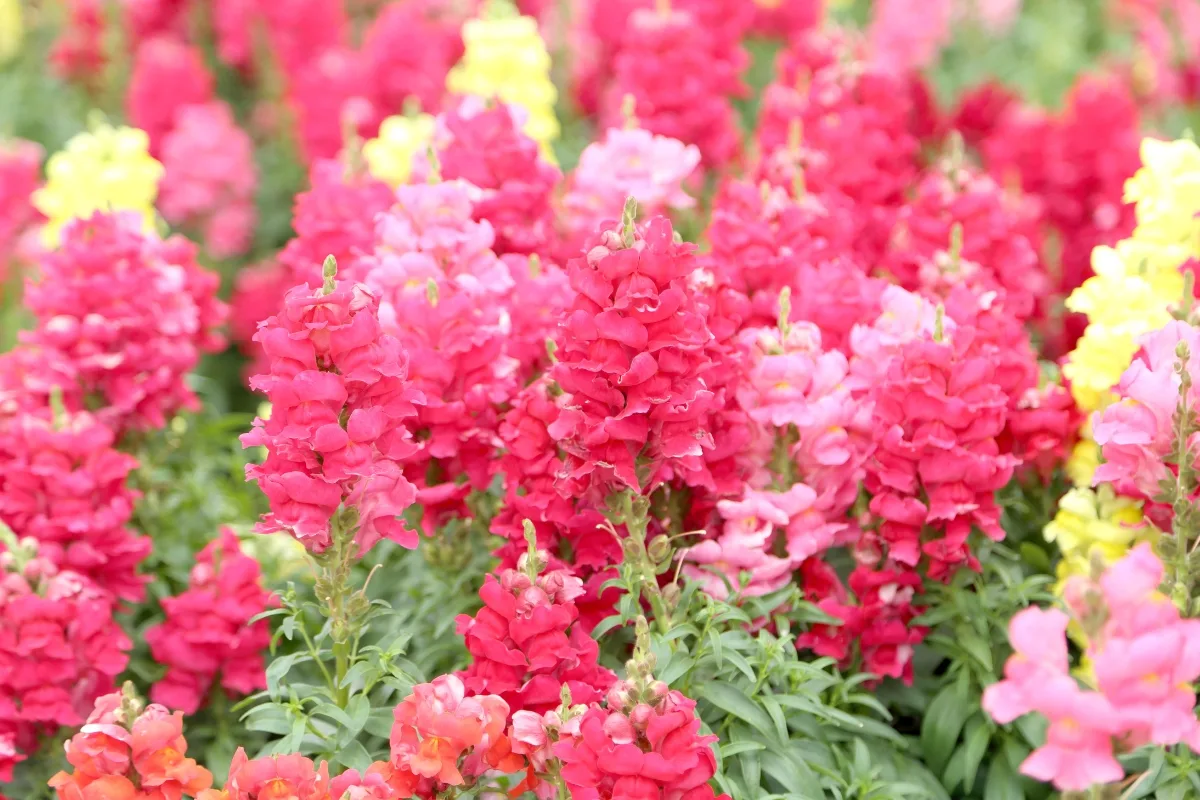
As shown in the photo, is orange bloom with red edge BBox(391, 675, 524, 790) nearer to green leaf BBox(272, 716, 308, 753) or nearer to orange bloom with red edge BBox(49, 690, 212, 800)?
green leaf BBox(272, 716, 308, 753)

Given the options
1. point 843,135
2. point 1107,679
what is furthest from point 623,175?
point 1107,679

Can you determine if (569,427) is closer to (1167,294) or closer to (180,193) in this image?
(1167,294)

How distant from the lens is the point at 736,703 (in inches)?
106

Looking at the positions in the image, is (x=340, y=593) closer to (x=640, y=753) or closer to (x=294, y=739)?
(x=294, y=739)

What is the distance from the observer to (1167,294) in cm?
302

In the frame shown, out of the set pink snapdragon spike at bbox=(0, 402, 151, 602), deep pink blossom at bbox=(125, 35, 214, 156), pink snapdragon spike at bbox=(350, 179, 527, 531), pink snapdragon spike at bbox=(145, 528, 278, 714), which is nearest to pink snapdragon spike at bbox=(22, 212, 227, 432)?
pink snapdragon spike at bbox=(0, 402, 151, 602)

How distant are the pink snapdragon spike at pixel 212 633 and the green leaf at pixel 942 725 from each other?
140 cm

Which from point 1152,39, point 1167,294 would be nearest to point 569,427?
point 1167,294

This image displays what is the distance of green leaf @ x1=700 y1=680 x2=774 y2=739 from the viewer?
2.66 m

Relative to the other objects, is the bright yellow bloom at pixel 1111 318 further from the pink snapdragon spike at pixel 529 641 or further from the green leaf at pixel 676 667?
the pink snapdragon spike at pixel 529 641

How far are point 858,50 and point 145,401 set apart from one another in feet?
8.35

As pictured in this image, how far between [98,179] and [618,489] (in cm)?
220

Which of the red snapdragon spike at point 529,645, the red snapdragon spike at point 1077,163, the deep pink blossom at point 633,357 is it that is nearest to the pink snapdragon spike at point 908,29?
the red snapdragon spike at point 1077,163

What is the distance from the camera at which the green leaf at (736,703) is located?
8.74ft
